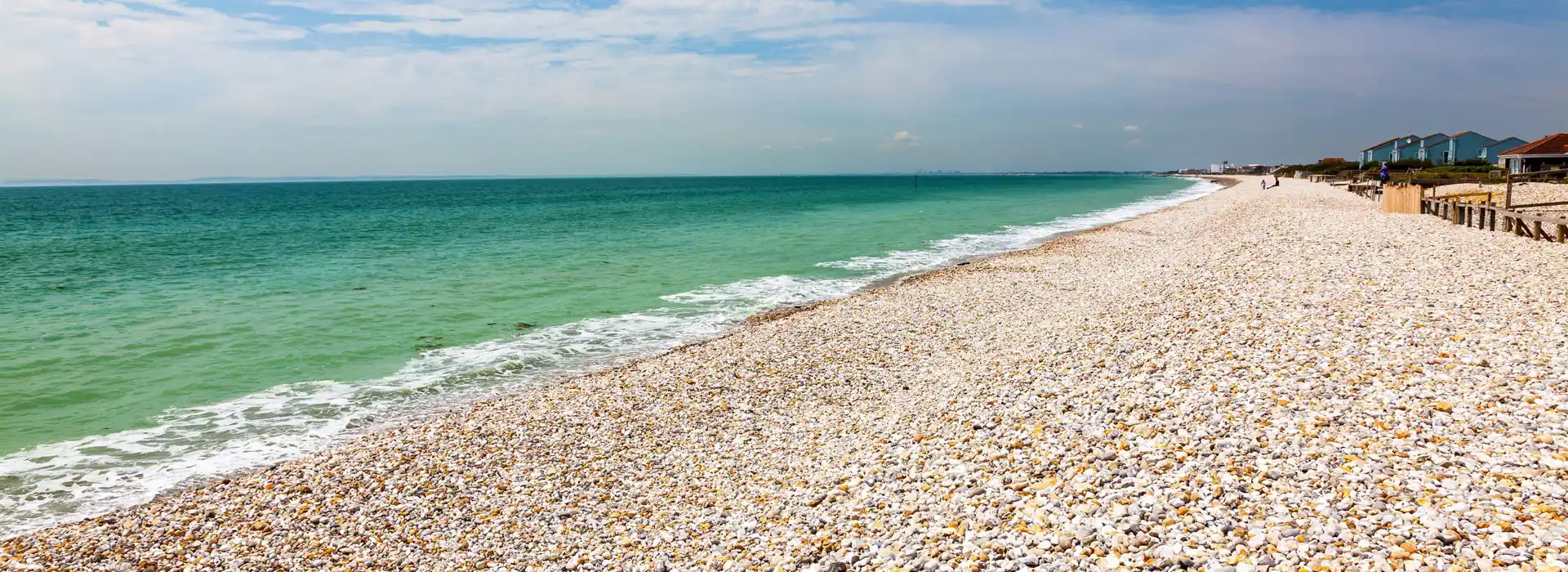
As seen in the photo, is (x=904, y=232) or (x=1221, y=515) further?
(x=904, y=232)

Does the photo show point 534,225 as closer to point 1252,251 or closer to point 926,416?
point 1252,251

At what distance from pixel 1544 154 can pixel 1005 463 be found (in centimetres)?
6069

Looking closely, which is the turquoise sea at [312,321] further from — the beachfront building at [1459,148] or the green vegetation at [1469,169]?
the beachfront building at [1459,148]

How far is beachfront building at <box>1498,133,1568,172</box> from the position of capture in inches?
1850

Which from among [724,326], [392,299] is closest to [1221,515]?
[724,326]

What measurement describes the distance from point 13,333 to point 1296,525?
897 inches

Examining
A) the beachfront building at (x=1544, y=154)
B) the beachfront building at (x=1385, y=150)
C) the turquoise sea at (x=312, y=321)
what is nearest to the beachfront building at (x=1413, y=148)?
the beachfront building at (x=1385, y=150)

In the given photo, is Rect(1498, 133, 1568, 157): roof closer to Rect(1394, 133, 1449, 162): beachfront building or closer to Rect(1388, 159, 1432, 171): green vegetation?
Rect(1388, 159, 1432, 171): green vegetation

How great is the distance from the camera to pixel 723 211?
2520 inches

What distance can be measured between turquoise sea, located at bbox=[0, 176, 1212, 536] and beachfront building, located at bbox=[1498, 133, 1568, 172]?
32.1 m

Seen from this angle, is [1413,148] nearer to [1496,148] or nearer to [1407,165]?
[1496,148]

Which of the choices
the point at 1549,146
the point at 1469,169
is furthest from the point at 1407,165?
the point at 1549,146

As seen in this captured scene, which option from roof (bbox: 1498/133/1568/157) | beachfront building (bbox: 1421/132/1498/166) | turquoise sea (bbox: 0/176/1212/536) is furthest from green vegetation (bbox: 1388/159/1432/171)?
turquoise sea (bbox: 0/176/1212/536)

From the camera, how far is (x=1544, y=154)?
4725 centimetres
